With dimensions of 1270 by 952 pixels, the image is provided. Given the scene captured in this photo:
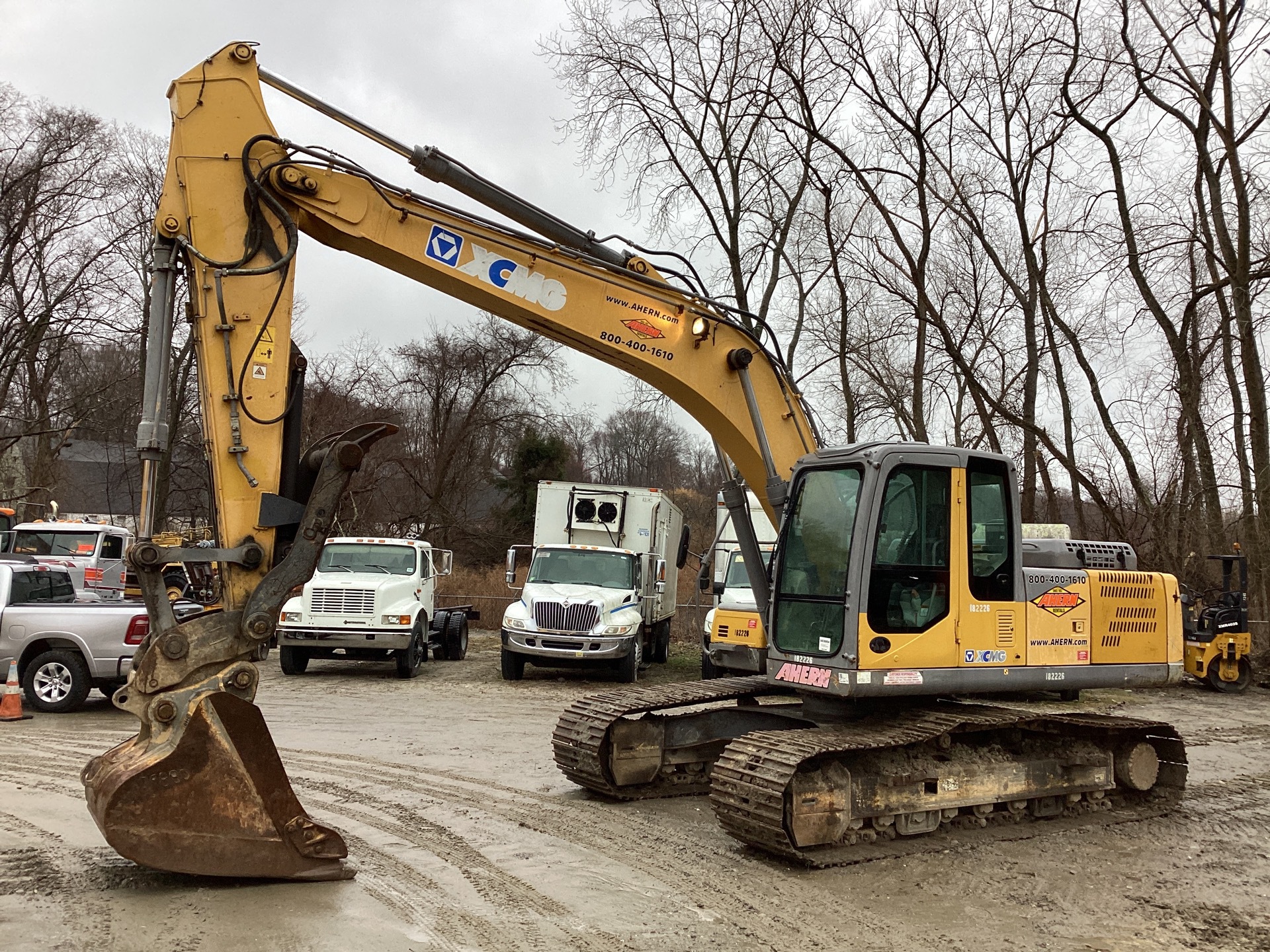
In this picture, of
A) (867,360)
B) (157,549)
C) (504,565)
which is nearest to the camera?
(157,549)

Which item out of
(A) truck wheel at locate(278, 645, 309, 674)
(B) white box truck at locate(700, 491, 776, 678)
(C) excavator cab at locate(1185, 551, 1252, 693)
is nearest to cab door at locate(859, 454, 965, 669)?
(B) white box truck at locate(700, 491, 776, 678)

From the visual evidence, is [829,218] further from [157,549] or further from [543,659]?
[157,549]

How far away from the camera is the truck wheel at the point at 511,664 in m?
15.8

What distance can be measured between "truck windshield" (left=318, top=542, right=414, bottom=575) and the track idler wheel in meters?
11.0

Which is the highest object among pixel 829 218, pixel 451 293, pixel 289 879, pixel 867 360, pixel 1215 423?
pixel 829 218

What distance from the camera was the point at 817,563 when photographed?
718cm

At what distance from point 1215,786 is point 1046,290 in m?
15.4

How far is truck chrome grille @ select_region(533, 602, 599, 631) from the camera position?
15289 millimetres

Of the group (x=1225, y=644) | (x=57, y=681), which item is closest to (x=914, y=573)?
(x=57, y=681)

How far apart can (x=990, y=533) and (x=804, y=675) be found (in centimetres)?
166

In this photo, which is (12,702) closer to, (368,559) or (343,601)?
(343,601)

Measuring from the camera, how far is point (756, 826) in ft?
20.7

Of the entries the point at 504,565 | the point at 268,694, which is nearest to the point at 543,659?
the point at 268,694

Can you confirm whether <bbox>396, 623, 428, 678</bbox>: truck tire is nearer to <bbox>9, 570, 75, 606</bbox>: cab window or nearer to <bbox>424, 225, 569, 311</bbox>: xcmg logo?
<bbox>9, 570, 75, 606</bbox>: cab window
